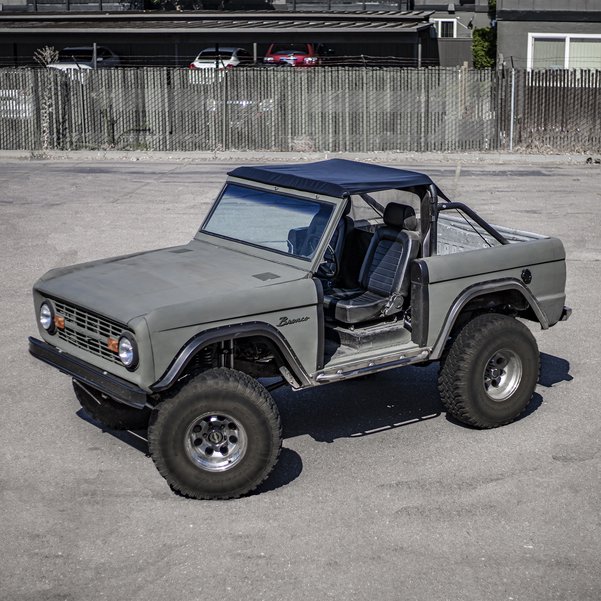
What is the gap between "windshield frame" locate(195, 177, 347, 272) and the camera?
284 inches

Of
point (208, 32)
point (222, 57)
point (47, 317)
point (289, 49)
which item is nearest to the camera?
point (47, 317)

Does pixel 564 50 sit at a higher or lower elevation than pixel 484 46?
lower

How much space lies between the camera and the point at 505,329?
7.68 metres

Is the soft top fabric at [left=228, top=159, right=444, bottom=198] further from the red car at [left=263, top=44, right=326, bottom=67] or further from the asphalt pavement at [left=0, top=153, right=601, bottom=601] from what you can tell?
the red car at [left=263, top=44, right=326, bottom=67]

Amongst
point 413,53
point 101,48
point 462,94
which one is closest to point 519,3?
point 413,53

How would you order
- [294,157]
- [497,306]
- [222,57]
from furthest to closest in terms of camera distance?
1. [222,57]
2. [294,157]
3. [497,306]

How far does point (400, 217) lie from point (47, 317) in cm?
273

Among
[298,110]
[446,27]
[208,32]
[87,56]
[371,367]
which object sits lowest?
[371,367]

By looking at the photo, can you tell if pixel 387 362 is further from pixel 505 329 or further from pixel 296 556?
pixel 296 556

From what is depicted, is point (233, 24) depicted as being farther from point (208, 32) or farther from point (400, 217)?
point (400, 217)

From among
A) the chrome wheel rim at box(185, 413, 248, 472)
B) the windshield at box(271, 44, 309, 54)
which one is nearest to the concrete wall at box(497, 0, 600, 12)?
the windshield at box(271, 44, 309, 54)

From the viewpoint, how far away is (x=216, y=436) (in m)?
6.60

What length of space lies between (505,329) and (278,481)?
2109mm

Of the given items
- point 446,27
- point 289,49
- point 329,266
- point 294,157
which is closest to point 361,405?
point 329,266
